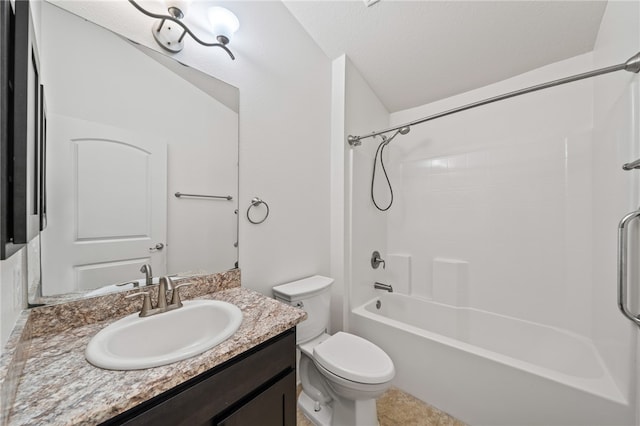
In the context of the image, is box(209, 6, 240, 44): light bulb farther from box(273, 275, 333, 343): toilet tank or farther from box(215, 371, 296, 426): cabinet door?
box(215, 371, 296, 426): cabinet door

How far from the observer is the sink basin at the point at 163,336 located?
24.6 inches

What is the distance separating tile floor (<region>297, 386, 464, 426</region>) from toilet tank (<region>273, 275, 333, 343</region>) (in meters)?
0.50

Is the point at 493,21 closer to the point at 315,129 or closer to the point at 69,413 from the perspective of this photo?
the point at 315,129

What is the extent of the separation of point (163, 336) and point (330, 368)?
0.80m

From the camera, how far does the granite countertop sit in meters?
0.47

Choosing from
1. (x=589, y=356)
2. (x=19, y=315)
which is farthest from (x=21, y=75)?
(x=589, y=356)

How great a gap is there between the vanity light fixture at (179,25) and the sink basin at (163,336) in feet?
3.75

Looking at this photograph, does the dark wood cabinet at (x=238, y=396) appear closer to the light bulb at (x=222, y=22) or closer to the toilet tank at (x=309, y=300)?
the toilet tank at (x=309, y=300)

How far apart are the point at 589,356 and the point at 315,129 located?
92.5 inches

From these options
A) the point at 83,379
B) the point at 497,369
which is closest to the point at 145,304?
the point at 83,379

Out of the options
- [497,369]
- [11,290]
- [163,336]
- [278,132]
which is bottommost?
[497,369]

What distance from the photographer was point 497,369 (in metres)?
1.28

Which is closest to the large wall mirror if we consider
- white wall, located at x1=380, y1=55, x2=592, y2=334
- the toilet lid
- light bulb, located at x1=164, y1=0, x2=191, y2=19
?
light bulb, located at x1=164, y1=0, x2=191, y2=19

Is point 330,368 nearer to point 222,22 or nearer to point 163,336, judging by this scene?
point 163,336
